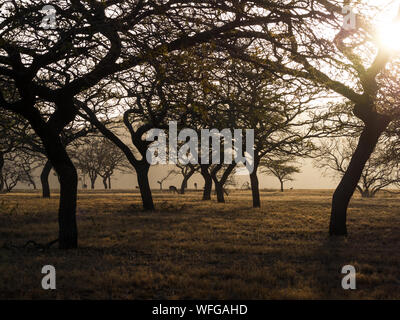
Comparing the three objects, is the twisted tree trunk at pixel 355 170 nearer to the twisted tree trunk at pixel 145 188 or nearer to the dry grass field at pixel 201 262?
the dry grass field at pixel 201 262

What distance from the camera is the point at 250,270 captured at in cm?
791

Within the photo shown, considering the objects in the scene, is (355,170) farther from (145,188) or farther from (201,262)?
(145,188)

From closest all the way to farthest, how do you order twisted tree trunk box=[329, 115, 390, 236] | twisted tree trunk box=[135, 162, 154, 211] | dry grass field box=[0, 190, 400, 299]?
1. dry grass field box=[0, 190, 400, 299]
2. twisted tree trunk box=[329, 115, 390, 236]
3. twisted tree trunk box=[135, 162, 154, 211]

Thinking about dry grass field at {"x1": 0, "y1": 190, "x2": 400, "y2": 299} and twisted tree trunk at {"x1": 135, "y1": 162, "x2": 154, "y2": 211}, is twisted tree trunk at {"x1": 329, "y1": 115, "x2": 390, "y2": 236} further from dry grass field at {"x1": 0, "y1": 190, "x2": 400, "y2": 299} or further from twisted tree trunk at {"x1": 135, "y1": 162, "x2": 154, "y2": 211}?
twisted tree trunk at {"x1": 135, "y1": 162, "x2": 154, "y2": 211}

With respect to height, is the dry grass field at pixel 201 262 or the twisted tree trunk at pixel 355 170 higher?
the twisted tree trunk at pixel 355 170

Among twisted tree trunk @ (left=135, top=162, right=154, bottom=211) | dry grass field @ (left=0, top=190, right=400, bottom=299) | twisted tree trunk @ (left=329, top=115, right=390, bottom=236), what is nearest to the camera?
dry grass field @ (left=0, top=190, right=400, bottom=299)

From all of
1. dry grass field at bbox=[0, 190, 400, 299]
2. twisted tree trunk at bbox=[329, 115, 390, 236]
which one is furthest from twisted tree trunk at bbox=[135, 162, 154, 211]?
twisted tree trunk at bbox=[329, 115, 390, 236]

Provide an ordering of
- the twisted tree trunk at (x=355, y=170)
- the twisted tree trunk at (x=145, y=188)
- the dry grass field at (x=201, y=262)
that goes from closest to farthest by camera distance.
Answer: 1. the dry grass field at (x=201, y=262)
2. the twisted tree trunk at (x=355, y=170)
3. the twisted tree trunk at (x=145, y=188)

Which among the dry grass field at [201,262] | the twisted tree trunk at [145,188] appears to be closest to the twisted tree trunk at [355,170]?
the dry grass field at [201,262]

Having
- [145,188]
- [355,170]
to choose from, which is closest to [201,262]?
[355,170]

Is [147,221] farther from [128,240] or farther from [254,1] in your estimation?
[254,1]

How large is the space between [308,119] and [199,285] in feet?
58.6

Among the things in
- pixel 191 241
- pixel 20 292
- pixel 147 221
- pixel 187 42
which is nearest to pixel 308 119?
pixel 147 221

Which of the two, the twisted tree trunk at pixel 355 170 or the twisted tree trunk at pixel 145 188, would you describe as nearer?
the twisted tree trunk at pixel 355 170
